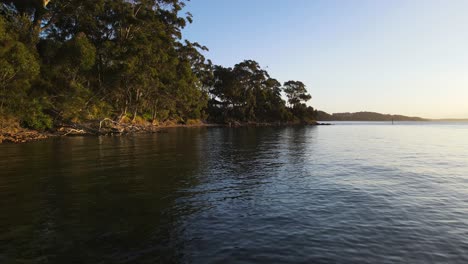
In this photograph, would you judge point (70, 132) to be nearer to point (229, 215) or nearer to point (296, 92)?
point (229, 215)

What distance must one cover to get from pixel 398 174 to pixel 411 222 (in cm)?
993

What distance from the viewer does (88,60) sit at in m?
44.2

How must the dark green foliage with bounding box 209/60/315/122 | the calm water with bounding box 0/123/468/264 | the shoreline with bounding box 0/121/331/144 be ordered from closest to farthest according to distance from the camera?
the calm water with bounding box 0/123/468/264 → the shoreline with bounding box 0/121/331/144 → the dark green foliage with bounding box 209/60/315/122

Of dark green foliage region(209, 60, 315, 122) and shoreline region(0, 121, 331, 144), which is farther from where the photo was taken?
dark green foliage region(209, 60, 315, 122)

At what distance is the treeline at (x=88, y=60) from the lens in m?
36.8

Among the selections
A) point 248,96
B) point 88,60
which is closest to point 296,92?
point 248,96

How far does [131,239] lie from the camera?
827 cm

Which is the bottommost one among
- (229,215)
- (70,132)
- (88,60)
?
(229,215)

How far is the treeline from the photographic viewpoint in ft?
121

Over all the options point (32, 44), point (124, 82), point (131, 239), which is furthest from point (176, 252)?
point (124, 82)

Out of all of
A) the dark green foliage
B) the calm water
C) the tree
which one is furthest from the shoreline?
the tree

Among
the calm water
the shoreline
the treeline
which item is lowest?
the calm water

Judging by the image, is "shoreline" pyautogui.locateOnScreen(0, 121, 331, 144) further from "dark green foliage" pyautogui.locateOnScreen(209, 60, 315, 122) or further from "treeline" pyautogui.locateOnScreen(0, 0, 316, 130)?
"dark green foliage" pyautogui.locateOnScreen(209, 60, 315, 122)

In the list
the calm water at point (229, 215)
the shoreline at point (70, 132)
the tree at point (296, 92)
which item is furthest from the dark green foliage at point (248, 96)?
the calm water at point (229, 215)
